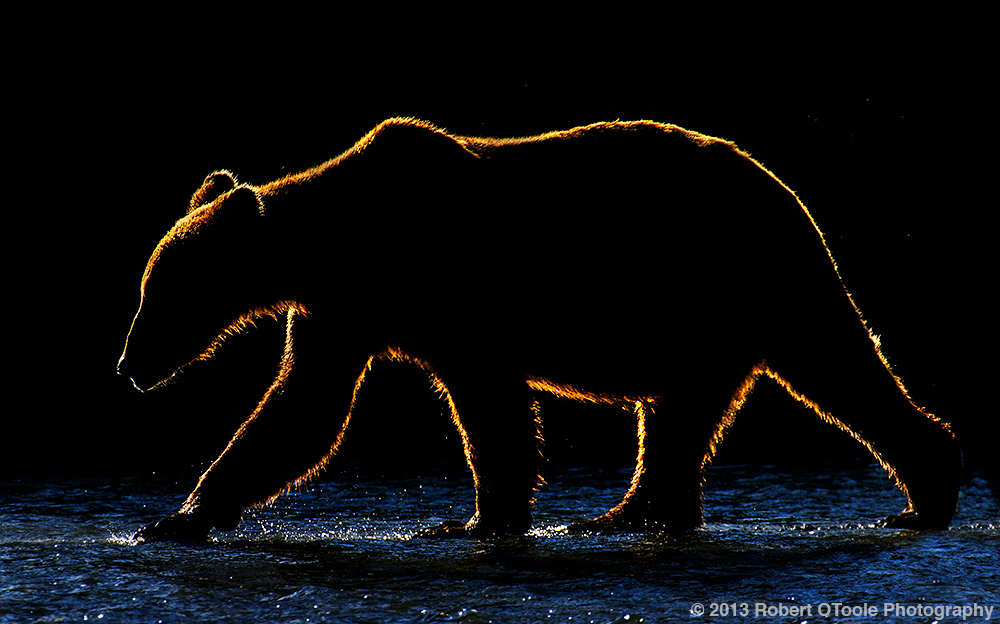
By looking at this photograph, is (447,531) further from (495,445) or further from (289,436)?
(289,436)

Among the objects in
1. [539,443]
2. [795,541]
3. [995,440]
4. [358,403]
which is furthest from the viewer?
[358,403]

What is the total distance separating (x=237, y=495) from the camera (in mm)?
5355

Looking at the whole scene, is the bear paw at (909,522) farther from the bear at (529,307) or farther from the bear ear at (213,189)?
the bear ear at (213,189)

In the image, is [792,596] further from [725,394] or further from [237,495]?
[237,495]

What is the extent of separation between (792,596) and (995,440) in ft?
15.7

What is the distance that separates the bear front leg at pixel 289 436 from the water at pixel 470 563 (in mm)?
200

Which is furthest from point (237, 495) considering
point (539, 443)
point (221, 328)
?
point (539, 443)

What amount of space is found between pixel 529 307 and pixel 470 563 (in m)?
1.41

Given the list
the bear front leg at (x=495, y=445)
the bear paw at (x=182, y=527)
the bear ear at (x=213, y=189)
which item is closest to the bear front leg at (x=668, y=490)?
the bear front leg at (x=495, y=445)

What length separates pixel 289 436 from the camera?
543 centimetres

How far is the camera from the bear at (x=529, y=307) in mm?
5285

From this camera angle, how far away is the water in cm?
355
